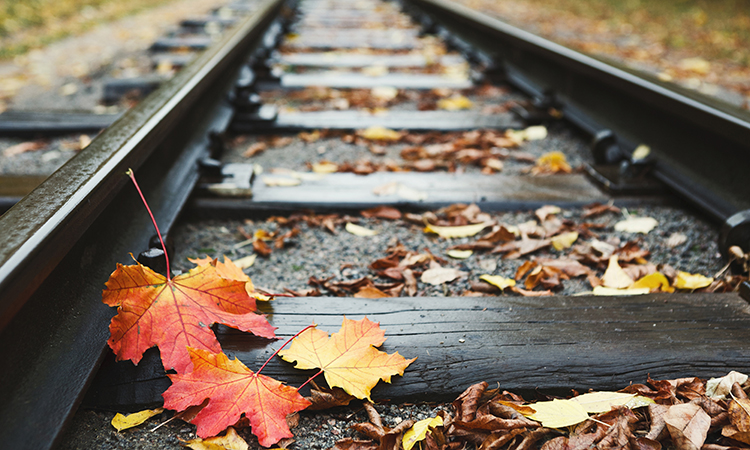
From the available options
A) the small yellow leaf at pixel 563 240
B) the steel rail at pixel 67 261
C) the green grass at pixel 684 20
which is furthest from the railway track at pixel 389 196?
the green grass at pixel 684 20

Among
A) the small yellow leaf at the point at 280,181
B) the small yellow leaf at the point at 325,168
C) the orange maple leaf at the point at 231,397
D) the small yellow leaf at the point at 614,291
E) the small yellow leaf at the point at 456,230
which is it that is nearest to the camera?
the orange maple leaf at the point at 231,397

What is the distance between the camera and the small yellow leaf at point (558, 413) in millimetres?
1014

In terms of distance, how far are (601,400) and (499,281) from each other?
0.53 metres

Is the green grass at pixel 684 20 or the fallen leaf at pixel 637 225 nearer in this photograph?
the fallen leaf at pixel 637 225

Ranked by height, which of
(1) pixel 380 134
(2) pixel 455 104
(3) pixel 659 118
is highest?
(3) pixel 659 118

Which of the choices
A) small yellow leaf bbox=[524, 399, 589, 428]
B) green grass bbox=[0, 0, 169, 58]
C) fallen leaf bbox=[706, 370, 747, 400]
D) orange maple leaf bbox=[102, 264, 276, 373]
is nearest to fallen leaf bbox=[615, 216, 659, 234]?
fallen leaf bbox=[706, 370, 747, 400]

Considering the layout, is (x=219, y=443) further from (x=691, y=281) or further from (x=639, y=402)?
(x=691, y=281)

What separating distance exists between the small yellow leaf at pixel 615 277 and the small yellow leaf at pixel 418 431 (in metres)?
0.83

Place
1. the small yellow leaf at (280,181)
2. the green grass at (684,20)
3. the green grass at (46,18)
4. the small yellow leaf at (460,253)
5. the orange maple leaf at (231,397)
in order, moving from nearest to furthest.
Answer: the orange maple leaf at (231,397), the small yellow leaf at (460,253), the small yellow leaf at (280,181), the green grass at (46,18), the green grass at (684,20)

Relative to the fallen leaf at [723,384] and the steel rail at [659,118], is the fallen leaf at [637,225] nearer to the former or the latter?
the steel rail at [659,118]

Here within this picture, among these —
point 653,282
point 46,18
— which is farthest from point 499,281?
point 46,18

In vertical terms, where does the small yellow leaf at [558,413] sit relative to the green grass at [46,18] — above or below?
below

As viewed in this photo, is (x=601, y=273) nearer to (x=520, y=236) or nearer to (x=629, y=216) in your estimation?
(x=520, y=236)

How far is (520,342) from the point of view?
47.3 inches
